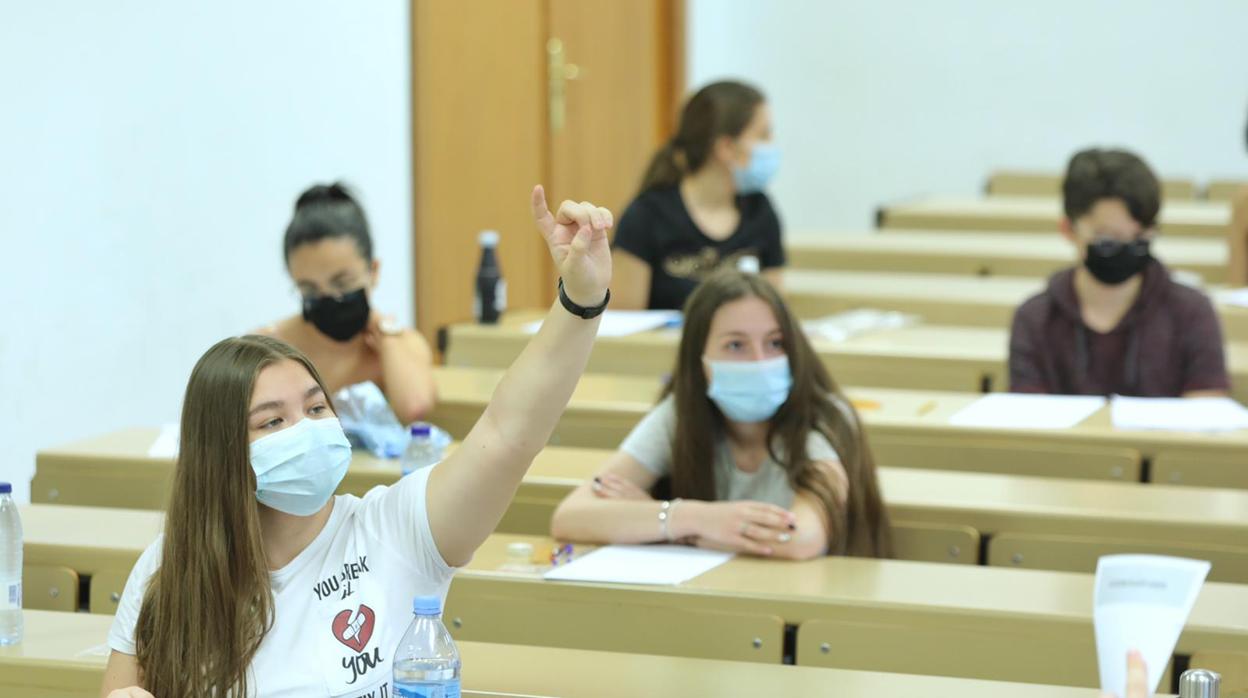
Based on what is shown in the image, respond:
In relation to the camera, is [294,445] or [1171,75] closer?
[294,445]

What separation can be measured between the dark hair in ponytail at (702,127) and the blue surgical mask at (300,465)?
3.19 meters

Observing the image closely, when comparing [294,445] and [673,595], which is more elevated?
[294,445]

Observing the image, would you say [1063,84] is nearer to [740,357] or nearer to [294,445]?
[740,357]

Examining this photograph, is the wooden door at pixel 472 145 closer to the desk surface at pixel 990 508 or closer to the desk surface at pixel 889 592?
the desk surface at pixel 990 508

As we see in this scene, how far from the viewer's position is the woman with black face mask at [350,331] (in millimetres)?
3482

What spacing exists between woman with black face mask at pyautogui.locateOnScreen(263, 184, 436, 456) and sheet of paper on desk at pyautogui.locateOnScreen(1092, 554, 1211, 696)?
199cm

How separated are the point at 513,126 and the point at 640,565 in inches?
180

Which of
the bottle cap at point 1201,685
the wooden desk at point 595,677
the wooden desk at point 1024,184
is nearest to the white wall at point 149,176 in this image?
the wooden desk at point 595,677

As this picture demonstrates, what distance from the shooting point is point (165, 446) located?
344cm

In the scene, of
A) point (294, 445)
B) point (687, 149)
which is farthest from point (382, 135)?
point (294, 445)

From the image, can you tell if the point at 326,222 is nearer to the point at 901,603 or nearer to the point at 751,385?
the point at 751,385

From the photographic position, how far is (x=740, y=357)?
119 inches

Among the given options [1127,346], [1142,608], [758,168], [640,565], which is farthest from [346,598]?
[758,168]

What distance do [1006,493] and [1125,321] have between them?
1.05 metres
